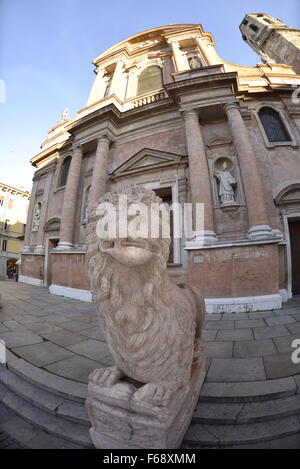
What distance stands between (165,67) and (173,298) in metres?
14.1

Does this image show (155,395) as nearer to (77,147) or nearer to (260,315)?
(260,315)

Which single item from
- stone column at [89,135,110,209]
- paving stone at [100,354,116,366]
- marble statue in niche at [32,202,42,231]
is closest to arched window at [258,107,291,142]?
stone column at [89,135,110,209]

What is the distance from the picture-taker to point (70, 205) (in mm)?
8672

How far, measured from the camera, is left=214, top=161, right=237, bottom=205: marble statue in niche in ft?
20.8

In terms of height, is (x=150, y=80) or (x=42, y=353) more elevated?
(x=150, y=80)

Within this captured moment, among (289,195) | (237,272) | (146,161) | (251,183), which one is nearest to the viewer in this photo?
(237,272)

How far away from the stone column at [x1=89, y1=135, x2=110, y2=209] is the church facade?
1.8 inches

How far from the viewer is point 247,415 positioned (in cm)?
152

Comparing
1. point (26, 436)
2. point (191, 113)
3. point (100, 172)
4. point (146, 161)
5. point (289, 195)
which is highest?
point (191, 113)

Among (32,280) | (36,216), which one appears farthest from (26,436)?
(36,216)

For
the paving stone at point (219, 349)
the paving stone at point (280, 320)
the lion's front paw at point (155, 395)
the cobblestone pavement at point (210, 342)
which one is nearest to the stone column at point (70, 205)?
the cobblestone pavement at point (210, 342)

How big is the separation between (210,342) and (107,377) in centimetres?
219

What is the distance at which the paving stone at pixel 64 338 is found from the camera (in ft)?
9.56
